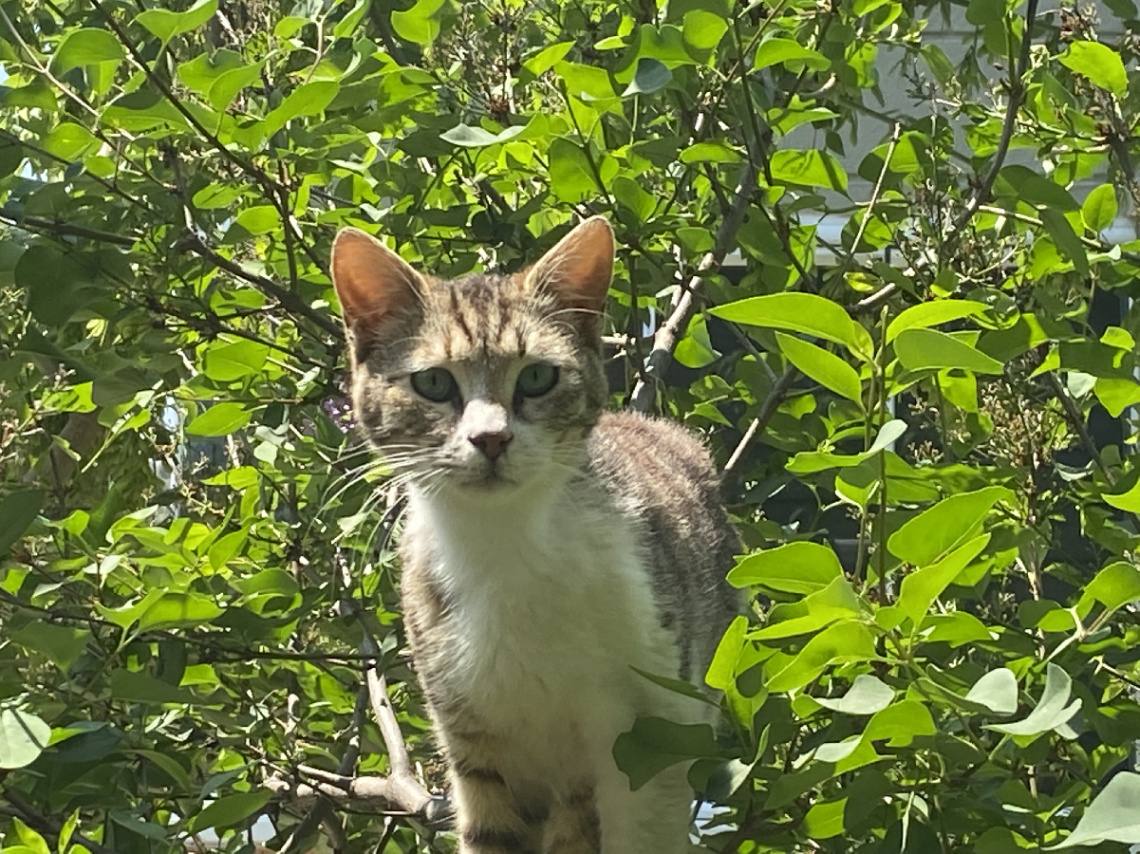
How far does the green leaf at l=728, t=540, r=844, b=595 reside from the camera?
2.45ft

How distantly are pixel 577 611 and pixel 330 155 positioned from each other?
1.69 ft

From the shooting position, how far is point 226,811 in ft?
3.70

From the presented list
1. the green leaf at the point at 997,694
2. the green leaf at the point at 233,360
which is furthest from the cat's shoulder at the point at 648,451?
the green leaf at the point at 997,694

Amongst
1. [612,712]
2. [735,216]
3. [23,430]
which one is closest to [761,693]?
[612,712]

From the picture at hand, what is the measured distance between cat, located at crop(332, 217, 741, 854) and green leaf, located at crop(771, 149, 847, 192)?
0.18 m

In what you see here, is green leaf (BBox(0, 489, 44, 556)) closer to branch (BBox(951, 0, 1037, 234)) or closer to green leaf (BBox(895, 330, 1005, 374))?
green leaf (BBox(895, 330, 1005, 374))

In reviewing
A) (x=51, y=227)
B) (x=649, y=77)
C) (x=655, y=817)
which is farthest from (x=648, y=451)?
(x=51, y=227)

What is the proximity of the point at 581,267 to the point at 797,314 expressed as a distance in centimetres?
55

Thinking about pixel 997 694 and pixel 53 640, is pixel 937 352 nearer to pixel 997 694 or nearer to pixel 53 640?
pixel 997 694

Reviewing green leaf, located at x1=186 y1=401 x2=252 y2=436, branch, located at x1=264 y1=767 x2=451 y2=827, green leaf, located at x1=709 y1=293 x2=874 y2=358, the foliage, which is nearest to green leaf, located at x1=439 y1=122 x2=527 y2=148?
the foliage

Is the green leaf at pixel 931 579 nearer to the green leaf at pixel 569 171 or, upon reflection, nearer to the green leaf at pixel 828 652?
the green leaf at pixel 828 652

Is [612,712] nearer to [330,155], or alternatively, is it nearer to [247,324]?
[330,155]

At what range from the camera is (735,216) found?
4.26 feet

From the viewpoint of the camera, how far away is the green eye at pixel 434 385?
1304 millimetres
